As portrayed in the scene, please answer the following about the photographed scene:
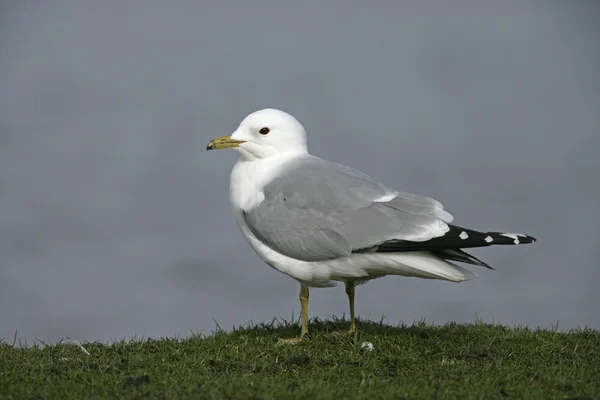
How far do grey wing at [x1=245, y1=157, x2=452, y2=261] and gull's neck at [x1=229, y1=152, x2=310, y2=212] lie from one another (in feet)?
0.31

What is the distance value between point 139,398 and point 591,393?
296cm

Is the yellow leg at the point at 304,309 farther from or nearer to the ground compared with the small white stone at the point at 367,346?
farther from the ground

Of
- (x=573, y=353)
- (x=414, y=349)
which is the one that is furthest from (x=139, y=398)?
(x=573, y=353)

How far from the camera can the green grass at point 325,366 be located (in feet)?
18.6

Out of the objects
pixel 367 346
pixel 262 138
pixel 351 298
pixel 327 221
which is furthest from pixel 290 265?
pixel 262 138

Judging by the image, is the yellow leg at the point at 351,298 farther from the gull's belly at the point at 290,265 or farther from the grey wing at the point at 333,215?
the grey wing at the point at 333,215

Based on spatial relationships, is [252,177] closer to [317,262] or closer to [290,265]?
[290,265]

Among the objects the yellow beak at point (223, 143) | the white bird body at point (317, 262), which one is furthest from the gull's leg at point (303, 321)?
the yellow beak at point (223, 143)

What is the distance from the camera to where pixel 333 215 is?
715 cm

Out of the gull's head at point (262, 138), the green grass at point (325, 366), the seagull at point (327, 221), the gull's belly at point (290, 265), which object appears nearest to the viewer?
the green grass at point (325, 366)

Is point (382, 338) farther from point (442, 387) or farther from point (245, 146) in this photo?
point (245, 146)

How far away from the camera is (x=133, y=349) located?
7.20 meters

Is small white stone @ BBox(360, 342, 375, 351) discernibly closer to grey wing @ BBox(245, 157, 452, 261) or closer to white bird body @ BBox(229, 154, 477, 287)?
white bird body @ BBox(229, 154, 477, 287)

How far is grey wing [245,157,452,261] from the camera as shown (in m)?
6.93
